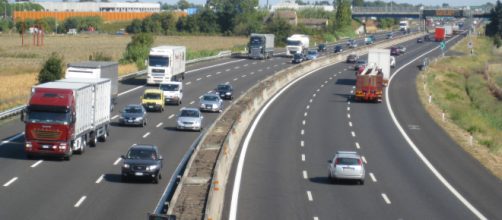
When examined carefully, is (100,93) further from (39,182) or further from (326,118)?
(326,118)

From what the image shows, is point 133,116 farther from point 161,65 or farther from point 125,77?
point 125,77

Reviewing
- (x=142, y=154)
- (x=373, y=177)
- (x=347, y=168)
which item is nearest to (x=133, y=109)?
(x=142, y=154)

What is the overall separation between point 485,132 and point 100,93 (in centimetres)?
2945

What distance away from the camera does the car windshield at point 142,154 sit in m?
37.4

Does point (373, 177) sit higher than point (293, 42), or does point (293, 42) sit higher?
point (293, 42)

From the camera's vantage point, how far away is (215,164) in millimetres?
37156

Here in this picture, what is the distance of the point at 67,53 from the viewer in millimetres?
135500

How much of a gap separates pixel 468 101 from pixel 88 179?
66.2 meters

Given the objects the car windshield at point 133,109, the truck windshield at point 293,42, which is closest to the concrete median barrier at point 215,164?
the car windshield at point 133,109

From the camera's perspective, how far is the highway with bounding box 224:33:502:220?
33.4m

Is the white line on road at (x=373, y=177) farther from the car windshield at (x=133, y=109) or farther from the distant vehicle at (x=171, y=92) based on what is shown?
the distant vehicle at (x=171, y=92)

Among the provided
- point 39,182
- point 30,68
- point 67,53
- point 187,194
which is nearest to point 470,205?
point 187,194

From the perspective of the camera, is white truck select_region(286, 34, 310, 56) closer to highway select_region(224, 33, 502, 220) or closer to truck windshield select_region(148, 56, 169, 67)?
truck windshield select_region(148, 56, 169, 67)

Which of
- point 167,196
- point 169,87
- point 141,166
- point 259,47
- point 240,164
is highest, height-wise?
point 259,47
